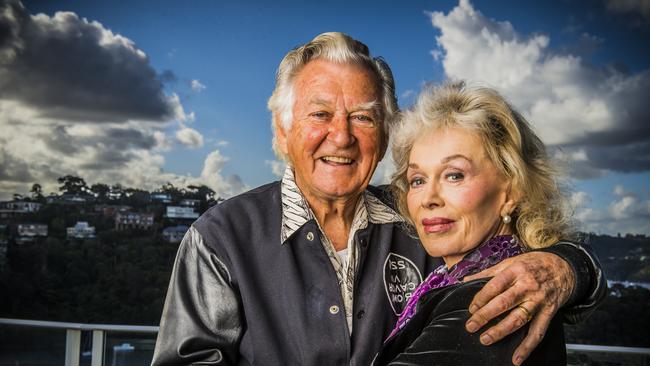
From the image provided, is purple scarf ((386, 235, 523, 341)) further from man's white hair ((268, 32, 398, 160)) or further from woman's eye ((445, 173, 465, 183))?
man's white hair ((268, 32, 398, 160))

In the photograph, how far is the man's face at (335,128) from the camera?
1862 millimetres

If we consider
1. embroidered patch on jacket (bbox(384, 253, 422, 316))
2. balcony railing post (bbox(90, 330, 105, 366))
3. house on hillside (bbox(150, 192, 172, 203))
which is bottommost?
balcony railing post (bbox(90, 330, 105, 366))

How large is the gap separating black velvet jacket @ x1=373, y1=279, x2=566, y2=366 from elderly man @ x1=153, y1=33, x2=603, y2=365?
55 centimetres

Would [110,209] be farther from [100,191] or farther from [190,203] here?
[190,203]

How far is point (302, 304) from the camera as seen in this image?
175 centimetres

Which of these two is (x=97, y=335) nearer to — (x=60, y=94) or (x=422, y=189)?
(x=422, y=189)

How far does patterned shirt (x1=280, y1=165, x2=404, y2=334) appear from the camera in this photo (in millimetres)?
1823

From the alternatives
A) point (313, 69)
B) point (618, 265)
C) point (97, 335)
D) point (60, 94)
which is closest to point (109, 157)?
point (60, 94)

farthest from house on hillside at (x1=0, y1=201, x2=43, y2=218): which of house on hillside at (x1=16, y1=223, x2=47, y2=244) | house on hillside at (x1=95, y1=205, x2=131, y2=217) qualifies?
house on hillside at (x1=95, y1=205, x2=131, y2=217)

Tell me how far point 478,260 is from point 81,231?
23818 mm

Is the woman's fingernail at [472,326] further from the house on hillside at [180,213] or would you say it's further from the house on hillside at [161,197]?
the house on hillside at [161,197]

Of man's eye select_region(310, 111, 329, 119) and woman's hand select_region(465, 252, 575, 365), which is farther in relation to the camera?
man's eye select_region(310, 111, 329, 119)

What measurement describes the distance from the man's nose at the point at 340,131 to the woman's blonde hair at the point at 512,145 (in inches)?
12.3

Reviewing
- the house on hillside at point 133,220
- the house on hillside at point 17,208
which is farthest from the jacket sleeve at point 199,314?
the house on hillside at point 17,208
